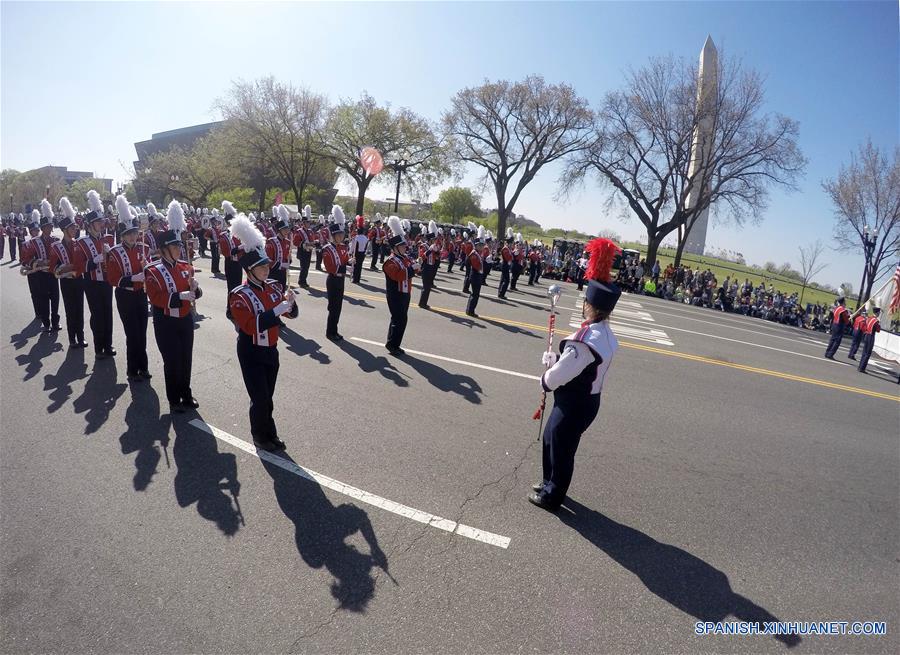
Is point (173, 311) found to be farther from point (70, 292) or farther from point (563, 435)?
point (563, 435)

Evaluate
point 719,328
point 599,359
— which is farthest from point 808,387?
point 599,359

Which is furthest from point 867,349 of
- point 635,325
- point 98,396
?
point 98,396

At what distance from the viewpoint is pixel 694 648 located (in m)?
3.01

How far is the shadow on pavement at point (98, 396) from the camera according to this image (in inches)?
216

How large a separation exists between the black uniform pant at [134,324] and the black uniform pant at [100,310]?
1.03 metres

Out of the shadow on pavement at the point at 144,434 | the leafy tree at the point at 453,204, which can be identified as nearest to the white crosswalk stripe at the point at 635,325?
the shadow on pavement at the point at 144,434

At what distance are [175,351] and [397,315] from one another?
152 inches

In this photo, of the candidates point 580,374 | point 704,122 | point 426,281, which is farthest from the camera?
point 704,122

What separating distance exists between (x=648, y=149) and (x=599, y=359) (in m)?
32.5

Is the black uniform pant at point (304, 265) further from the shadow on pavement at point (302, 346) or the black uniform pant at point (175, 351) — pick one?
the black uniform pant at point (175, 351)

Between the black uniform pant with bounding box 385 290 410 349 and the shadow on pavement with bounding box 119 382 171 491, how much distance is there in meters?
3.83

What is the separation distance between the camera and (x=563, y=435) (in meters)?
4.03

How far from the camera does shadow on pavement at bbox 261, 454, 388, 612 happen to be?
323cm

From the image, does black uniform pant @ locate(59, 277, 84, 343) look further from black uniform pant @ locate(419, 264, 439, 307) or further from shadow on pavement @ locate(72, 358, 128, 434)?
black uniform pant @ locate(419, 264, 439, 307)
